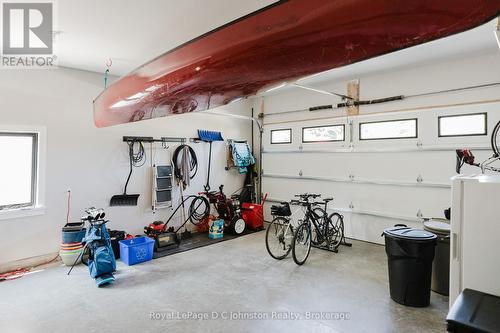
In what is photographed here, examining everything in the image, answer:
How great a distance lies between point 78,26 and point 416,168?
16.8ft

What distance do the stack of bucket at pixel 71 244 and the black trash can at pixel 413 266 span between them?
412cm

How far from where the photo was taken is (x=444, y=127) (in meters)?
4.41

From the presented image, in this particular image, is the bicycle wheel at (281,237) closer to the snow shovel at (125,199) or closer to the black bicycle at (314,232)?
the black bicycle at (314,232)

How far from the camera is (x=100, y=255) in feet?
11.4

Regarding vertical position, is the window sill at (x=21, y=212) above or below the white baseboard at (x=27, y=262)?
above

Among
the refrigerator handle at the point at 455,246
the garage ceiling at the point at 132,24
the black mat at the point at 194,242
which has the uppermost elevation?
the garage ceiling at the point at 132,24

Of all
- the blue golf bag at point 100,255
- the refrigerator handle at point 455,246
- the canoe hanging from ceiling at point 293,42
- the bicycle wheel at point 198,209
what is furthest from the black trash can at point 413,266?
the bicycle wheel at point 198,209

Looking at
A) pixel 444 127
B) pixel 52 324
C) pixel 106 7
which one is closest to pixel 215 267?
pixel 52 324

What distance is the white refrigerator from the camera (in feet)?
6.86

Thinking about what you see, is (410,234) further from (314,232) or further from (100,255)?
(100,255)

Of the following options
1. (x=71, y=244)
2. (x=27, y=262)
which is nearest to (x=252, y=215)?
(x=71, y=244)

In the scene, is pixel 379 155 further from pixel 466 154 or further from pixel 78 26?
pixel 78 26

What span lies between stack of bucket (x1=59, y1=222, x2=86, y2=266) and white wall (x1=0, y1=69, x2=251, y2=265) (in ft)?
1.39

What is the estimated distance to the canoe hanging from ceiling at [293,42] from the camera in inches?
47.6
